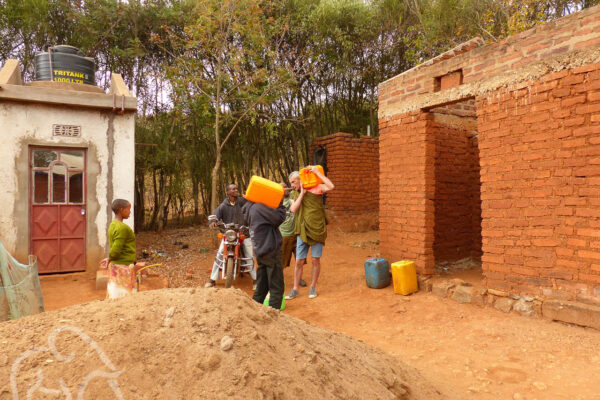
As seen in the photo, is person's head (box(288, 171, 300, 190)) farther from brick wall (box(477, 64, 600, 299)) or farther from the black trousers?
brick wall (box(477, 64, 600, 299))

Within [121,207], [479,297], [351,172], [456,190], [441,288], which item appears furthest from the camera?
[351,172]

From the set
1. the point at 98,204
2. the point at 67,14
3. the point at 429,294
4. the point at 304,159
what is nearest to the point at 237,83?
the point at 304,159

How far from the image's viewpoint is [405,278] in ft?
15.7

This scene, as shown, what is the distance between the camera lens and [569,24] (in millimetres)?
3537

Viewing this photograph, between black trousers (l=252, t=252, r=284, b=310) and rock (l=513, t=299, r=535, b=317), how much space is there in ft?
8.17

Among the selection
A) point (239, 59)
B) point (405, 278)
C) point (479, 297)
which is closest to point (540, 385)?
point (479, 297)

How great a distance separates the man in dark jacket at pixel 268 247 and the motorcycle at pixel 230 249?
5.34 feet

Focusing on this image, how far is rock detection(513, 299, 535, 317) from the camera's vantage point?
12.2ft

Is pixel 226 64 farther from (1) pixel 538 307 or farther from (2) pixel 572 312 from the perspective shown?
(2) pixel 572 312

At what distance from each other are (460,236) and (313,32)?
24.5 feet

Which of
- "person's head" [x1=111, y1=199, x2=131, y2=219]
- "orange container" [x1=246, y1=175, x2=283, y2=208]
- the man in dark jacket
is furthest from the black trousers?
"person's head" [x1=111, y1=199, x2=131, y2=219]

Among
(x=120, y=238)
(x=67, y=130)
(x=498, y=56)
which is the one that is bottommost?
(x=120, y=238)

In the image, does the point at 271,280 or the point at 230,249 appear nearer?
the point at 271,280

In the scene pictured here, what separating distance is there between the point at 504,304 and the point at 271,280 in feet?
8.37
